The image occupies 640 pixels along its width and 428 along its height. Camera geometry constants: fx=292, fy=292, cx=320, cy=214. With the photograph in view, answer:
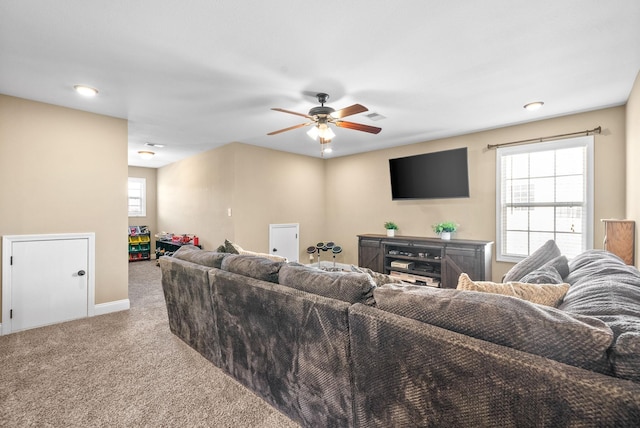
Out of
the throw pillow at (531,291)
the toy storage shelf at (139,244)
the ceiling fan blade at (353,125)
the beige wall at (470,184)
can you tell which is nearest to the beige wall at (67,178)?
the ceiling fan blade at (353,125)

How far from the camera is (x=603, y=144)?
3488 mm

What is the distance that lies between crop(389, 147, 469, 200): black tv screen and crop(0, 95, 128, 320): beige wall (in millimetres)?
4259

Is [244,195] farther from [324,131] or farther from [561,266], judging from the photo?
[561,266]

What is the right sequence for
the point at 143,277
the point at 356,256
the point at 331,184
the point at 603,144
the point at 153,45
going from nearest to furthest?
the point at 153,45 < the point at 603,144 < the point at 143,277 < the point at 356,256 < the point at 331,184

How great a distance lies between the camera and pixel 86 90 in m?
2.89

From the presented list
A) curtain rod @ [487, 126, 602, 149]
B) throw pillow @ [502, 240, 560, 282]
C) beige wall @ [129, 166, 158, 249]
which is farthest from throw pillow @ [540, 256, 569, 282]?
beige wall @ [129, 166, 158, 249]

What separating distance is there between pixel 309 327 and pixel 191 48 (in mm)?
2182

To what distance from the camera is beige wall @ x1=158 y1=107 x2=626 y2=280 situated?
3535mm

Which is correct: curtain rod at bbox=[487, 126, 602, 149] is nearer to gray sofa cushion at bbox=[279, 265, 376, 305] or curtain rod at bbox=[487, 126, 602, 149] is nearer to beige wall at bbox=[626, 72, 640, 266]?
beige wall at bbox=[626, 72, 640, 266]

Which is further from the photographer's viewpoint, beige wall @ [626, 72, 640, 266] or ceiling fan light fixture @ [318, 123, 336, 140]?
ceiling fan light fixture @ [318, 123, 336, 140]

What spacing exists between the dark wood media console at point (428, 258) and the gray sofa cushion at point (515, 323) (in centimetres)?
329

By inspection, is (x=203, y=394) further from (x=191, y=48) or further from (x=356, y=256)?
(x=356, y=256)

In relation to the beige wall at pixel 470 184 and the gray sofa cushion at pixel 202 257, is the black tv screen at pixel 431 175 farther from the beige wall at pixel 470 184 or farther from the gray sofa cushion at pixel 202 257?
the gray sofa cushion at pixel 202 257

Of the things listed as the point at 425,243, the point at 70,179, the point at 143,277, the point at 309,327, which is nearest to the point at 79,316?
the point at 70,179
